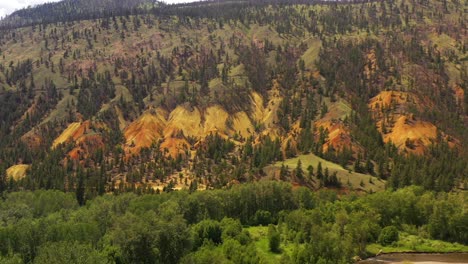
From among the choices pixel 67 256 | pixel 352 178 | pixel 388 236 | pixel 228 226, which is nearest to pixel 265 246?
pixel 228 226

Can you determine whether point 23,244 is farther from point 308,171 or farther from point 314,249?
point 308,171

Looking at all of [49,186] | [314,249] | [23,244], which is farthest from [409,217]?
[49,186]

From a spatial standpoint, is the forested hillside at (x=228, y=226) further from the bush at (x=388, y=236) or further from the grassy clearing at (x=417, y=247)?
the grassy clearing at (x=417, y=247)

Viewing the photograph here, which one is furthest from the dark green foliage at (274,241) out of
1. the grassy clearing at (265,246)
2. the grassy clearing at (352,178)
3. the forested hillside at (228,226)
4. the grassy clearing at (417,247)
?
the grassy clearing at (352,178)

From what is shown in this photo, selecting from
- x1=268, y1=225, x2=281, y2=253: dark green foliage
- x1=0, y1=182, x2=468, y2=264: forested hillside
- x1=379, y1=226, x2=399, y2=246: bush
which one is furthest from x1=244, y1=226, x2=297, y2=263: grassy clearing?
x1=379, y1=226, x2=399, y2=246: bush

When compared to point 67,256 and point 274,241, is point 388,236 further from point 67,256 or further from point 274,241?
point 67,256

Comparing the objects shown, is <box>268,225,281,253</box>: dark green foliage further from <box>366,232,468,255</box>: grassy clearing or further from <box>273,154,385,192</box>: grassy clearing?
<box>273,154,385,192</box>: grassy clearing
